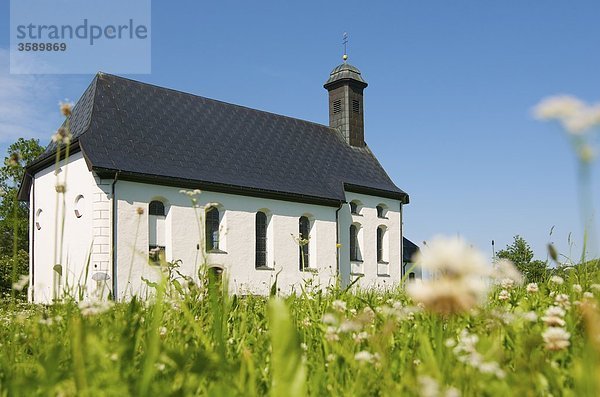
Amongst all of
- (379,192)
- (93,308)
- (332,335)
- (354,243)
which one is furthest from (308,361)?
(379,192)

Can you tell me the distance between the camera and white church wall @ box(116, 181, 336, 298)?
20.9 meters

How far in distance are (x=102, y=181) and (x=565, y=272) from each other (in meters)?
17.8

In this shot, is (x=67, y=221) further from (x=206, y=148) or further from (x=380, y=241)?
(x=380, y=241)

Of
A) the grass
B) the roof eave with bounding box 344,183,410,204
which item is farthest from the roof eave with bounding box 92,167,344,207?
the grass

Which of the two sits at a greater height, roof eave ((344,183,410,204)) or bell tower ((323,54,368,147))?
bell tower ((323,54,368,147))

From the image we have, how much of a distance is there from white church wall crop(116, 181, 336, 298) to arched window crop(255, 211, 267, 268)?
23cm

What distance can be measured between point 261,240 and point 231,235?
2.17 meters

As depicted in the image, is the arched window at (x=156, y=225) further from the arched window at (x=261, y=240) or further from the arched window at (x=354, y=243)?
the arched window at (x=354, y=243)

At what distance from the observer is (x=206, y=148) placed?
25625 mm

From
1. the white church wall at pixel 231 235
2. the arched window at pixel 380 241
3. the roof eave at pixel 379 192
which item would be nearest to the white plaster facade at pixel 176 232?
the white church wall at pixel 231 235

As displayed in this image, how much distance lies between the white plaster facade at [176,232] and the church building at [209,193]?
2.1 inches

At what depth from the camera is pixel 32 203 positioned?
25266mm

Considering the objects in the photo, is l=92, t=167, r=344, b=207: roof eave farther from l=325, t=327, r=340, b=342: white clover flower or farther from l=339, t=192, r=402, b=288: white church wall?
l=325, t=327, r=340, b=342: white clover flower

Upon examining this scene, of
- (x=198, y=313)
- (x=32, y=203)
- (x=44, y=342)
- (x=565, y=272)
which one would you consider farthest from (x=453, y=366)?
(x=32, y=203)
